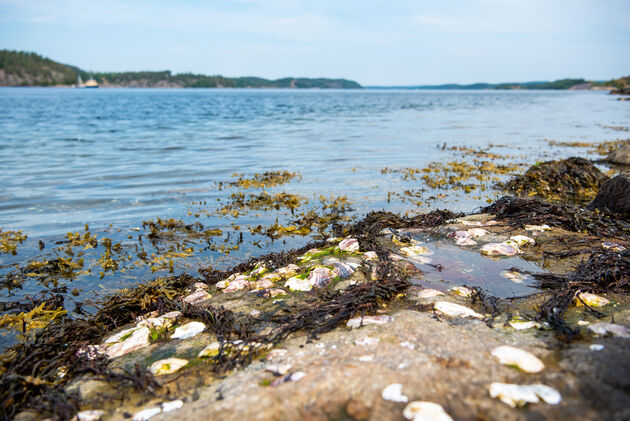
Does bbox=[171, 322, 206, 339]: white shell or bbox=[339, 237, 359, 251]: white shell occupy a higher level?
bbox=[339, 237, 359, 251]: white shell

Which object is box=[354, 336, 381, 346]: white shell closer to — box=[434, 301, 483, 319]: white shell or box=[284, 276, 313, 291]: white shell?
box=[434, 301, 483, 319]: white shell

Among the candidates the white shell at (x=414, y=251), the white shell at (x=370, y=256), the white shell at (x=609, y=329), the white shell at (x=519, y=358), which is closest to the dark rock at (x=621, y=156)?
the white shell at (x=414, y=251)

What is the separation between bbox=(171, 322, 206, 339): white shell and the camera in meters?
3.31

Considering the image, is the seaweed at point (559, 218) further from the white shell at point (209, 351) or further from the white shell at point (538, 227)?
the white shell at point (209, 351)

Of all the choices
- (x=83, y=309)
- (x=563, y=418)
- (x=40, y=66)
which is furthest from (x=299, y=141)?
(x=40, y=66)

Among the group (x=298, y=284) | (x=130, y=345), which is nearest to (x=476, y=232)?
(x=298, y=284)

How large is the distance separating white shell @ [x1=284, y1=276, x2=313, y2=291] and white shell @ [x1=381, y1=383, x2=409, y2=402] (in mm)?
1912

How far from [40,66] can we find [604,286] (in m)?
230

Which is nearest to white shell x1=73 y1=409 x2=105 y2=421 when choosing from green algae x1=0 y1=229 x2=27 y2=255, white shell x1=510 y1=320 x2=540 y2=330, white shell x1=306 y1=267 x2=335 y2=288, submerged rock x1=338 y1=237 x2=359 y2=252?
white shell x1=306 y1=267 x2=335 y2=288

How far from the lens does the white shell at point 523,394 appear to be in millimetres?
2012

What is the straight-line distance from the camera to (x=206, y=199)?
936 centimetres

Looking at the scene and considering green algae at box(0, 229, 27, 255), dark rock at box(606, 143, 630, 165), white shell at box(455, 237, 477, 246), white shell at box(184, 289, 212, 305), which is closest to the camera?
white shell at box(184, 289, 212, 305)

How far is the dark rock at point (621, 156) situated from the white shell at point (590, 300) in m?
11.6

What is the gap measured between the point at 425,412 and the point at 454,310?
1432 millimetres
